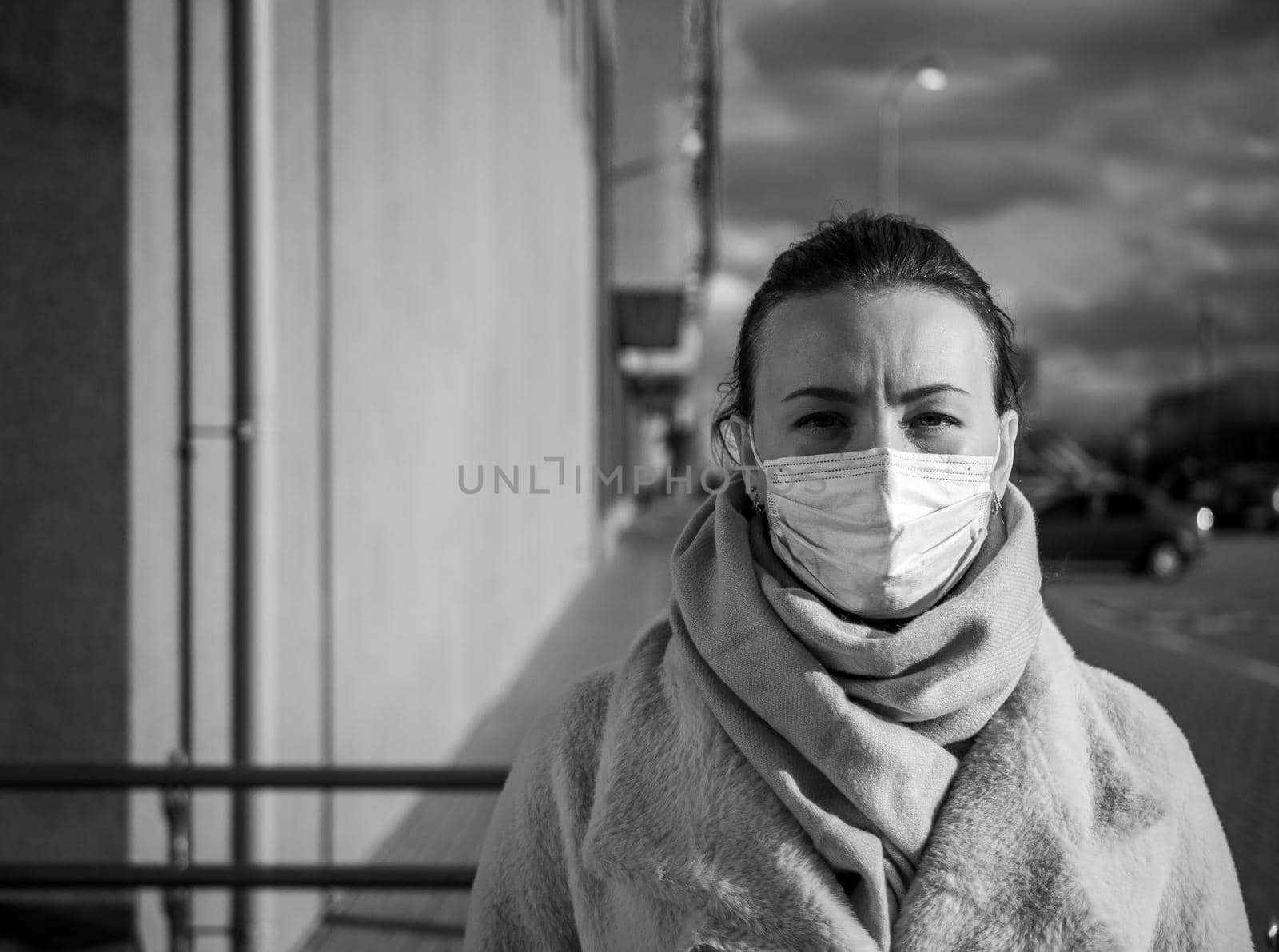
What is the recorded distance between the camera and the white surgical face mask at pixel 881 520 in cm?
154

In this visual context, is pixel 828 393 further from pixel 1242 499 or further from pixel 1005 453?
pixel 1242 499

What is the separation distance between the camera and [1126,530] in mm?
18891

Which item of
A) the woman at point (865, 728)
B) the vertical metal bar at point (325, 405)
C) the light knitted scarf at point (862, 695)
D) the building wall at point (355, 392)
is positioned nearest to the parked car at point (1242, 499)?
the building wall at point (355, 392)

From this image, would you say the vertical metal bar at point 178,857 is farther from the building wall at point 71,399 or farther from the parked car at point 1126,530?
the parked car at point 1126,530

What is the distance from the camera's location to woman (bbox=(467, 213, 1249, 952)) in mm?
1398

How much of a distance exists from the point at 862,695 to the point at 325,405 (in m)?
3.56

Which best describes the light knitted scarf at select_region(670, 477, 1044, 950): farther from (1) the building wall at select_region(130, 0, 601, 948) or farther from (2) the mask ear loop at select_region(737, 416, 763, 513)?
(1) the building wall at select_region(130, 0, 601, 948)

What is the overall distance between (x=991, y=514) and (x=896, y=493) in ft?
0.71

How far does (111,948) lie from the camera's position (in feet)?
11.5

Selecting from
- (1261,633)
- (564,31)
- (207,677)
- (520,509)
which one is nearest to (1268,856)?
(207,677)

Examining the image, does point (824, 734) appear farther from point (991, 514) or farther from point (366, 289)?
point (366, 289)

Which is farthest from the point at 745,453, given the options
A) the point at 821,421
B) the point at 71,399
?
the point at 71,399

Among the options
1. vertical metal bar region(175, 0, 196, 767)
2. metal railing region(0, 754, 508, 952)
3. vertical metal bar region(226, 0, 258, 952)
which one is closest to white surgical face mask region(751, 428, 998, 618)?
metal railing region(0, 754, 508, 952)

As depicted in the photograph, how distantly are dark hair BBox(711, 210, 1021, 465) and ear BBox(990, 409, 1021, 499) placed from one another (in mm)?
18
